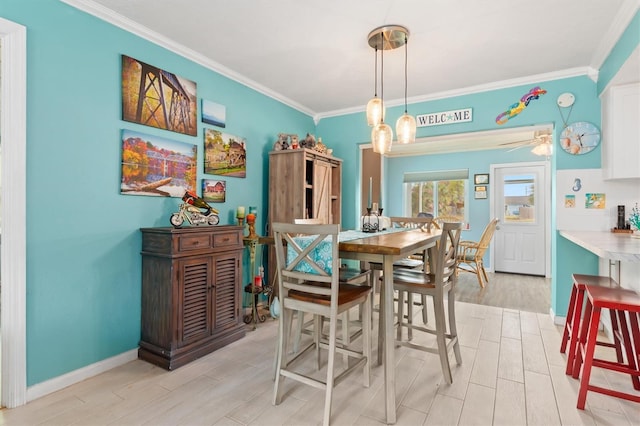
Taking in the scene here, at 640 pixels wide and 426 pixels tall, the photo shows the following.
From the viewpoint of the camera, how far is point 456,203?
254 inches

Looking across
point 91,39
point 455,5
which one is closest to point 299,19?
point 455,5

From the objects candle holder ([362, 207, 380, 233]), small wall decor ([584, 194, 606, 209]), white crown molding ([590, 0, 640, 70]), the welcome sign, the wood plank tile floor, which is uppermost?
white crown molding ([590, 0, 640, 70])

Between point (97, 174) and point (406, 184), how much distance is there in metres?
5.86

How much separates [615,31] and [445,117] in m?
→ 1.59

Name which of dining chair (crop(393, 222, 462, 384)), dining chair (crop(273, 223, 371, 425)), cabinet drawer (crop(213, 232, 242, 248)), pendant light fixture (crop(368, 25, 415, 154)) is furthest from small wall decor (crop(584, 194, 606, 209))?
cabinet drawer (crop(213, 232, 242, 248))

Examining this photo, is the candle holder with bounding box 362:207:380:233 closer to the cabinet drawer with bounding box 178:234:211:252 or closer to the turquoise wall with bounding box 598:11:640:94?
the cabinet drawer with bounding box 178:234:211:252

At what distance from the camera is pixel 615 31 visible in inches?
94.8

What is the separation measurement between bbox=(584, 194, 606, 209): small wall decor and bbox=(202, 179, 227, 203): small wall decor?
3572 millimetres

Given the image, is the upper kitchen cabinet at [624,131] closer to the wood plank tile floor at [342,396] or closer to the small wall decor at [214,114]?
the wood plank tile floor at [342,396]

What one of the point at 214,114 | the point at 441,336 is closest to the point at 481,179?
the point at 441,336

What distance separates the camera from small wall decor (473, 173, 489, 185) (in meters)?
6.06

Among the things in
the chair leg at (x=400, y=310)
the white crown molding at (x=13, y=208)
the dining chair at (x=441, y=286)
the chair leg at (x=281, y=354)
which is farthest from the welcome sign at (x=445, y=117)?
the white crown molding at (x=13, y=208)

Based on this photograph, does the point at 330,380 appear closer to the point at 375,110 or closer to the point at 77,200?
the point at 375,110

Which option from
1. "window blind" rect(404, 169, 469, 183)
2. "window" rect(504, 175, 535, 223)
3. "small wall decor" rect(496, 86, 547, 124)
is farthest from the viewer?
"window blind" rect(404, 169, 469, 183)
